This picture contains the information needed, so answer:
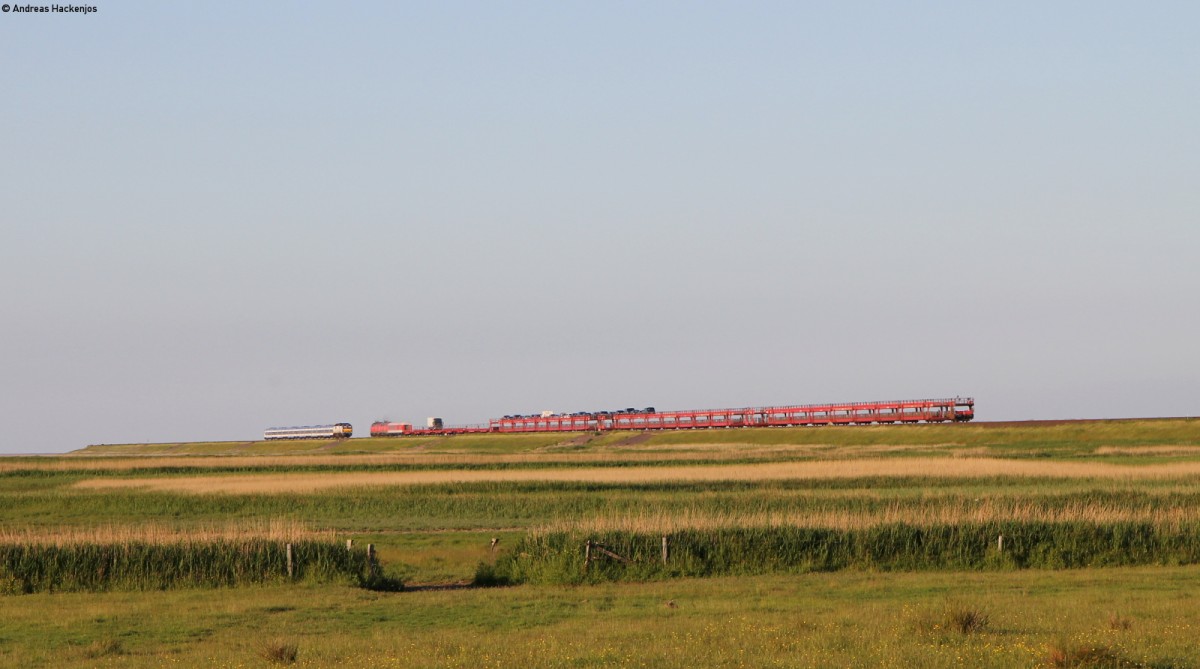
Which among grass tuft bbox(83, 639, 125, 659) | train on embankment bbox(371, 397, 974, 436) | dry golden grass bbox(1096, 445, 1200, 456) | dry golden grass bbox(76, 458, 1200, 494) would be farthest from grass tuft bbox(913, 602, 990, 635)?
train on embankment bbox(371, 397, 974, 436)

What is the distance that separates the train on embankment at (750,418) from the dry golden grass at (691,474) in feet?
160

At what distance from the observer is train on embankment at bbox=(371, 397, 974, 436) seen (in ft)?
392

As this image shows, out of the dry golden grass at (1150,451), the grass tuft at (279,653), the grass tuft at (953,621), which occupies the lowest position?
the grass tuft at (279,653)

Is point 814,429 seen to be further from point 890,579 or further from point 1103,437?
point 890,579

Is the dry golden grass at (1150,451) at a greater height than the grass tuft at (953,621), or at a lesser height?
greater

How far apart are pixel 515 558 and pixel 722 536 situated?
5.95 meters

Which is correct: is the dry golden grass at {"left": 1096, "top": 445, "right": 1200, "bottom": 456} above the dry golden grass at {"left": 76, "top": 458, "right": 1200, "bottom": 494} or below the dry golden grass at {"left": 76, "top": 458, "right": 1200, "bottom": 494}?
above

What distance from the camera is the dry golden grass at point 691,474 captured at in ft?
200

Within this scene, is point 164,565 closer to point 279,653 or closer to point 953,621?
point 279,653

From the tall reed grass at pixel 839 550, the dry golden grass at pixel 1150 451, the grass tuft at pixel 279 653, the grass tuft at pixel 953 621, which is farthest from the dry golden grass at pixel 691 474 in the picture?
the grass tuft at pixel 279 653

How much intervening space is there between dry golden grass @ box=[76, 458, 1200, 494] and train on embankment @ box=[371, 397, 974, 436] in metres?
48.9

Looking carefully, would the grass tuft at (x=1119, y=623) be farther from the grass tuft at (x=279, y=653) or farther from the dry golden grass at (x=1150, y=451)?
the dry golden grass at (x=1150, y=451)

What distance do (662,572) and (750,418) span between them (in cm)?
10811

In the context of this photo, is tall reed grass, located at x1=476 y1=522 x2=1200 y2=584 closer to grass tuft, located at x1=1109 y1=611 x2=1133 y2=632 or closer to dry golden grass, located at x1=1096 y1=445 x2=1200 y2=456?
grass tuft, located at x1=1109 y1=611 x2=1133 y2=632
